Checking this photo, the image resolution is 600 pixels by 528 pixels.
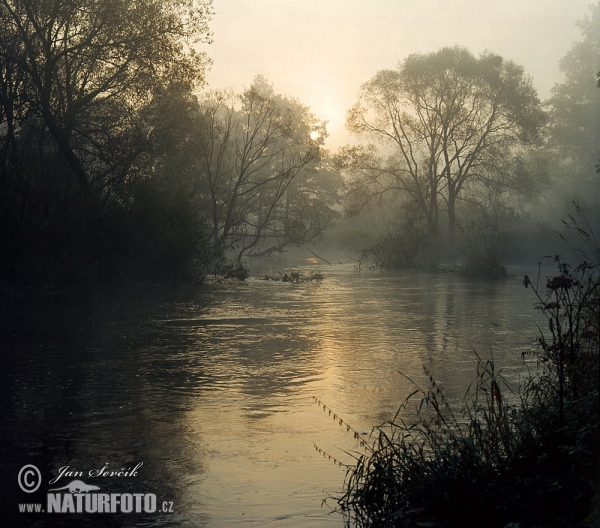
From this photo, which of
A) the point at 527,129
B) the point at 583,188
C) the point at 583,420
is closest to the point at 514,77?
the point at 527,129

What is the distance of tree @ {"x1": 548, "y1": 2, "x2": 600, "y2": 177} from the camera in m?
66.5

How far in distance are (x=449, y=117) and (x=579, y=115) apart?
26286 mm

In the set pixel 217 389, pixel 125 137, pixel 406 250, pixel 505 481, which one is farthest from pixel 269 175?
pixel 505 481

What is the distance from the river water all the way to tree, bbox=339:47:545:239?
2514cm

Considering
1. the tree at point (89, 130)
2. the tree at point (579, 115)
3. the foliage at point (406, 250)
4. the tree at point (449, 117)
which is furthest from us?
the tree at point (579, 115)

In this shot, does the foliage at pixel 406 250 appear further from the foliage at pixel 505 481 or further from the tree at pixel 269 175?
the foliage at pixel 505 481

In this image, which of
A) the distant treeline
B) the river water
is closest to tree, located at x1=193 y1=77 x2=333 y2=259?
the distant treeline

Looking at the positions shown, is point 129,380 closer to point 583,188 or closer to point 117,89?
point 117,89

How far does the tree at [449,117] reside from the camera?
149 feet

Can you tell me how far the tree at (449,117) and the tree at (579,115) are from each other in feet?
73.1

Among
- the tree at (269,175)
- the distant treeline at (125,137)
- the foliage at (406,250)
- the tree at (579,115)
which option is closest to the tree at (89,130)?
the distant treeline at (125,137)

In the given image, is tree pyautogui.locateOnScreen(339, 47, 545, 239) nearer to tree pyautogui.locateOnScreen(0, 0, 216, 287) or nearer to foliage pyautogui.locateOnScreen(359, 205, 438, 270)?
foliage pyautogui.locateOnScreen(359, 205, 438, 270)

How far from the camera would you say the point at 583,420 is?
5.73 meters

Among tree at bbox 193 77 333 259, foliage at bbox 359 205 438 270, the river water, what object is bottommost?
the river water
